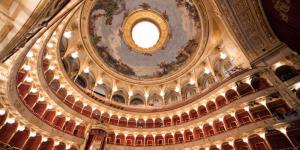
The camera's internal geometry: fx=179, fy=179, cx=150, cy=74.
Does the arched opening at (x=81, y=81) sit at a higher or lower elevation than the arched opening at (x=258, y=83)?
higher

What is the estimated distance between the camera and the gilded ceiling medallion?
27.8 m

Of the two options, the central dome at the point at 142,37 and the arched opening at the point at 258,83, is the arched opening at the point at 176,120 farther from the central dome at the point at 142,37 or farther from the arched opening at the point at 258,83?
the arched opening at the point at 258,83

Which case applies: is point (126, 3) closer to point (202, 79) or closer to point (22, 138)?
point (202, 79)

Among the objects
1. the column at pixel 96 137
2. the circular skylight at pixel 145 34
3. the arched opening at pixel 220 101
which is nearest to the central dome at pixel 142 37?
the circular skylight at pixel 145 34

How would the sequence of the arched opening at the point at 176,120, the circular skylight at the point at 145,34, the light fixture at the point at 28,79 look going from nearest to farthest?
the light fixture at the point at 28,79
the arched opening at the point at 176,120
the circular skylight at the point at 145,34

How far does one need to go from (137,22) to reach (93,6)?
7.48 m

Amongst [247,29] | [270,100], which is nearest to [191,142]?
[270,100]

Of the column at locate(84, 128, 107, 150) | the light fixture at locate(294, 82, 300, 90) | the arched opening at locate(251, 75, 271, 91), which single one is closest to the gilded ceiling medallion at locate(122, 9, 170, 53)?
the arched opening at locate(251, 75, 271, 91)

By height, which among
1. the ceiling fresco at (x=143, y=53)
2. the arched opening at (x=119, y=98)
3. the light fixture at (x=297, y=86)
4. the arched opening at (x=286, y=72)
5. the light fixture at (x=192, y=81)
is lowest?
the light fixture at (x=297, y=86)

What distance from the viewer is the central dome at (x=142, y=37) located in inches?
1003

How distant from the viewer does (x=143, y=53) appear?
30.4 metres

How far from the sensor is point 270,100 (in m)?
16.7

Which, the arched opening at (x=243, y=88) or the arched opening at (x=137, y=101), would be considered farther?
the arched opening at (x=137, y=101)

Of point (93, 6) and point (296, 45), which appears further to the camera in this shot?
point (93, 6)
